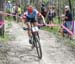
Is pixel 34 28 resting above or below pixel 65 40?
above

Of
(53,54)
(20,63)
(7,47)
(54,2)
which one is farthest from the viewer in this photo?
(54,2)

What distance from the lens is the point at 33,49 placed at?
11.1 m

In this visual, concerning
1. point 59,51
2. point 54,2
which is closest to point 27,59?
point 59,51

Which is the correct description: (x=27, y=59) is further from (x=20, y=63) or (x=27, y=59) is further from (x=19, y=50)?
(x=19, y=50)

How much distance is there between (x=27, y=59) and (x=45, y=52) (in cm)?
143

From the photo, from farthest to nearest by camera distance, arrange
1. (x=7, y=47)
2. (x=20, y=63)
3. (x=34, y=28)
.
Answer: (x=7, y=47)
(x=34, y=28)
(x=20, y=63)

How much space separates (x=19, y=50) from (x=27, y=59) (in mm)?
1652

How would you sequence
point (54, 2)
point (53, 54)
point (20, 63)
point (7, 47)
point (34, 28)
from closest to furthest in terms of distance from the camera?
1. point (20, 63)
2. point (34, 28)
3. point (53, 54)
4. point (7, 47)
5. point (54, 2)

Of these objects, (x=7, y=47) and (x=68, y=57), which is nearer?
(x=68, y=57)

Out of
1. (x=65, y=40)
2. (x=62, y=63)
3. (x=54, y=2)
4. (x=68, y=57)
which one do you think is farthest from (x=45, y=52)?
(x=54, y=2)

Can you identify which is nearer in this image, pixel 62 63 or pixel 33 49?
pixel 62 63

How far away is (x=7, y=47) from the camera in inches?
471

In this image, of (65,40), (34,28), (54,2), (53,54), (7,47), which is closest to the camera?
(34,28)

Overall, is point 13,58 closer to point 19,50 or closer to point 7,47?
point 19,50
